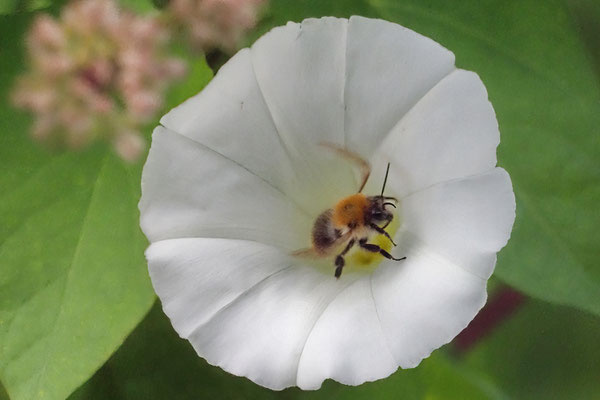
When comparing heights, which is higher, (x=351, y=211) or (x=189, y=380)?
(x=351, y=211)

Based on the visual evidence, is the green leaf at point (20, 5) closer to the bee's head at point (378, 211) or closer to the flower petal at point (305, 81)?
the flower petal at point (305, 81)

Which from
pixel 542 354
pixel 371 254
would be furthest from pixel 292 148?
pixel 542 354

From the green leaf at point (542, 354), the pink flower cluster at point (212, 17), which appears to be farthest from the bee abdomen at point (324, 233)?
the green leaf at point (542, 354)

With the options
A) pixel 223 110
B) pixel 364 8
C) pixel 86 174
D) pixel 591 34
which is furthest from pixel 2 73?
pixel 591 34

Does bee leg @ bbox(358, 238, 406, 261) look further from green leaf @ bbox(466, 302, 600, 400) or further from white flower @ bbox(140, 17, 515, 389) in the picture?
green leaf @ bbox(466, 302, 600, 400)

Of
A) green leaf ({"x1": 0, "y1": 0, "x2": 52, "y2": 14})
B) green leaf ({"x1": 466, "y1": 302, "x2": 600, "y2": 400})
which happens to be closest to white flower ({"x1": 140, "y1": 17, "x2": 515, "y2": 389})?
green leaf ({"x1": 0, "y1": 0, "x2": 52, "y2": 14})

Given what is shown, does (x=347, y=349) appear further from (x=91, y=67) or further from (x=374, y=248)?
(x=91, y=67)

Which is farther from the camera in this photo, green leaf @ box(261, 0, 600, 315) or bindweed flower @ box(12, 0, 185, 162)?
green leaf @ box(261, 0, 600, 315)
